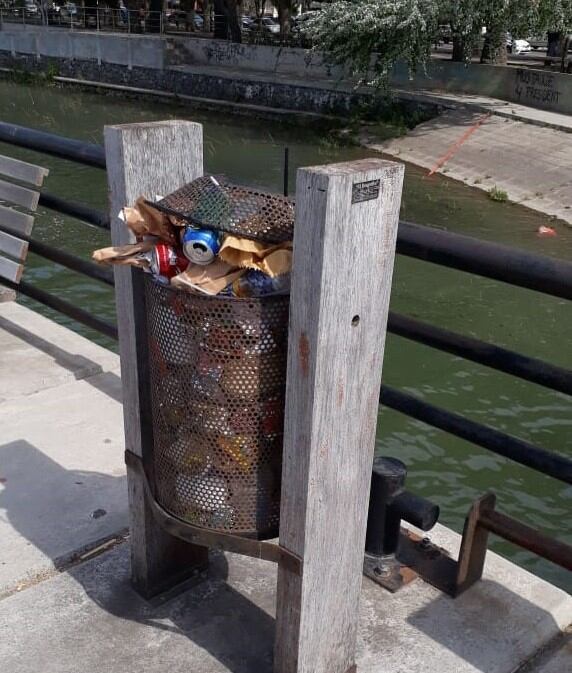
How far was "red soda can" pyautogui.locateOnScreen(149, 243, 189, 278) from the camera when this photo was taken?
1.97 m

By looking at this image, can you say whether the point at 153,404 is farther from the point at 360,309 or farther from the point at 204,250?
the point at 360,309

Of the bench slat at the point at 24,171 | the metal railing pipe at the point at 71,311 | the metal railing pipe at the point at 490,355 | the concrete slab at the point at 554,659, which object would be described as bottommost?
the concrete slab at the point at 554,659

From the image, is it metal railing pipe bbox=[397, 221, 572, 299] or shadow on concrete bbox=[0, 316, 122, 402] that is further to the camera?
shadow on concrete bbox=[0, 316, 122, 402]

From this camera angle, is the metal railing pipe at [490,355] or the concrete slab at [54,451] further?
the concrete slab at [54,451]

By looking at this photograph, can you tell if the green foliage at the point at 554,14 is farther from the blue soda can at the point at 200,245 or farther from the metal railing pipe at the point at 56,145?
the blue soda can at the point at 200,245

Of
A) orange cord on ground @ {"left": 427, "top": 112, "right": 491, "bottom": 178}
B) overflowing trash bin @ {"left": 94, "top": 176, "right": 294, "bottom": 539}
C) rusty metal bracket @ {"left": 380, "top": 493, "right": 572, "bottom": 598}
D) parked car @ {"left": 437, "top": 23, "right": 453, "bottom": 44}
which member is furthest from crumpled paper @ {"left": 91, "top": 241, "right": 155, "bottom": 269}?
parked car @ {"left": 437, "top": 23, "right": 453, "bottom": 44}

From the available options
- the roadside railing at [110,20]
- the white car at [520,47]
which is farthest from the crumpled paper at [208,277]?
the white car at [520,47]

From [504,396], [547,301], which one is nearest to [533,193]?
[547,301]

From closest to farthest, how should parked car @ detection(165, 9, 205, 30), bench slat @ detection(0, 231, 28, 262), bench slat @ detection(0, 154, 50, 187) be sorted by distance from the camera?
bench slat @ detection(0, 154, 50, 187) < bench slat @ detection(0, 231, 28, 262) < parked car @ detection(165, 9, 205, 30)

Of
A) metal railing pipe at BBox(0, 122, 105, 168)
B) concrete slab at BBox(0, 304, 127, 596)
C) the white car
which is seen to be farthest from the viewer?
the white car

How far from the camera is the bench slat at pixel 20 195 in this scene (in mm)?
4270

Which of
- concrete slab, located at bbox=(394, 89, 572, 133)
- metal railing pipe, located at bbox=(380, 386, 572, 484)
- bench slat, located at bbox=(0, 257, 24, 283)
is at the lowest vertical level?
concrete slab, located at bbox=(394, 89, 572, 133)

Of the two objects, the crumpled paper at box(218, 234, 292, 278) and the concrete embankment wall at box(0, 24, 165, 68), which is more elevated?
the crumpled paper at box(218, 234, 292, 278)

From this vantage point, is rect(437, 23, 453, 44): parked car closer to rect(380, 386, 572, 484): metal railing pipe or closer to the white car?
the white car
